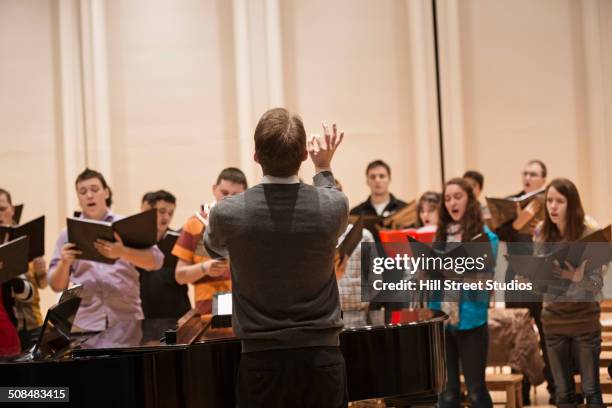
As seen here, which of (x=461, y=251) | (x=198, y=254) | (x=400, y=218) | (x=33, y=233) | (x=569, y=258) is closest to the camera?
(x=461, y=251)

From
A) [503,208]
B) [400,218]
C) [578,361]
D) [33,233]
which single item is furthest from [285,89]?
[578,361]

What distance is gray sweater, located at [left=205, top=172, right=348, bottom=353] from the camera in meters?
2.81

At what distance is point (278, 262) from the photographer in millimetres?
2820

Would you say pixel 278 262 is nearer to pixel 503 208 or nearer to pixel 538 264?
pixel 538 264

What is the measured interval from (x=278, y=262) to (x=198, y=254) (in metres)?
2.59

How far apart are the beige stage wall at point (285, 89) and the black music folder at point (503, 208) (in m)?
2.89

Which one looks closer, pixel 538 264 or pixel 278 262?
pixel 278 262

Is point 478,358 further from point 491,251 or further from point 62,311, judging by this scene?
point 62,311

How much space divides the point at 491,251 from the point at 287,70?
5.87m

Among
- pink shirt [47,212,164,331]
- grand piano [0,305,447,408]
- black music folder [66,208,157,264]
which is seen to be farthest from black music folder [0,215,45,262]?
grand piano [0,305,447,408]

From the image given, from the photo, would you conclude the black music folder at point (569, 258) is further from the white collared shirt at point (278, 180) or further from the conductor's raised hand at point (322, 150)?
the white collared shirt at point (278, 180)

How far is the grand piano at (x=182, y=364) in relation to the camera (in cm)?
353

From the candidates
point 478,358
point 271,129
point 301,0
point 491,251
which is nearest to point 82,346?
point 271,129

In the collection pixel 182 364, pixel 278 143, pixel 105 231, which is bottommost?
pixel 182 364
